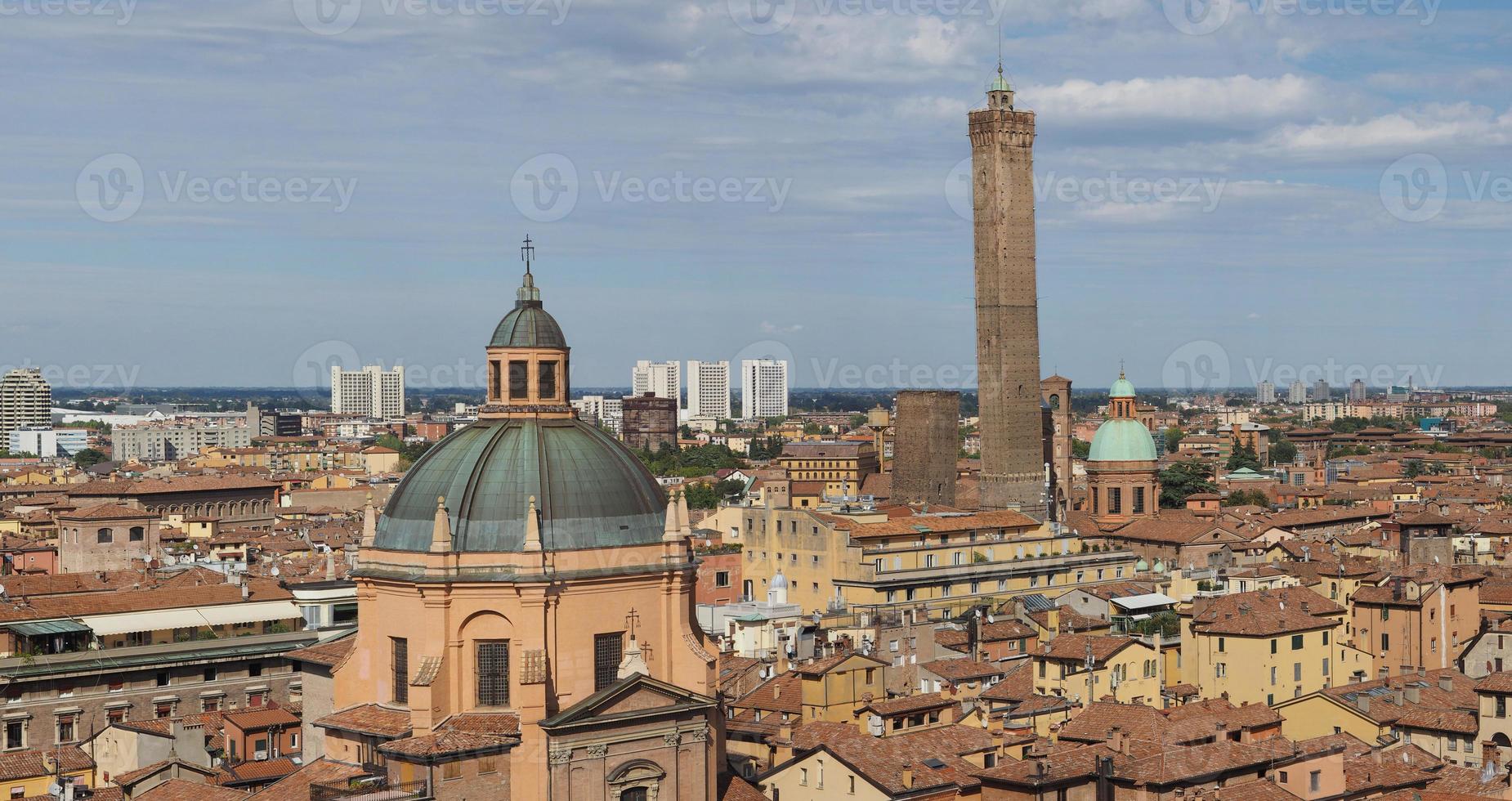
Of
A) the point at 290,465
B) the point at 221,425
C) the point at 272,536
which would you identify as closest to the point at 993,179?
the point at 272,536

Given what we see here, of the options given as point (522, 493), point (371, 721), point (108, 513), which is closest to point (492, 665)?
point (371, 721)

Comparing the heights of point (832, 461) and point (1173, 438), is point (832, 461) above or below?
below

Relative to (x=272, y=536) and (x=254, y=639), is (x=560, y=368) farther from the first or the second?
(x=272, y=536)

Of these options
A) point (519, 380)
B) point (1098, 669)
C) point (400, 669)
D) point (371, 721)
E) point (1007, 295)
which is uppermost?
point (1007, 295)

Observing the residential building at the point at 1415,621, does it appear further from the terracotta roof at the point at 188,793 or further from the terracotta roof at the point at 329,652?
the terracotta roof at the point at 188,793

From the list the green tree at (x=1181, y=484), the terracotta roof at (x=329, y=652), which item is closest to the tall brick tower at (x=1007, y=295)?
the green tree at (x=1181, y=484)

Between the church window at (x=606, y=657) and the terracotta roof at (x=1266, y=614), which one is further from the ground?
the church window at (x=606, y=657)

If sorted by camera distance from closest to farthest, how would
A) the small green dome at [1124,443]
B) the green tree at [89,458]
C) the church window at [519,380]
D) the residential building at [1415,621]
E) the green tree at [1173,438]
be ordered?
the church window at [519,380] < the residential building at [1415,621] < the small green dome at [1124,443] < the green tree at [89,458] < the green tree at [1173,438]

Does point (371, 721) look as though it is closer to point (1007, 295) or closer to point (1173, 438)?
point (1007, 295)
